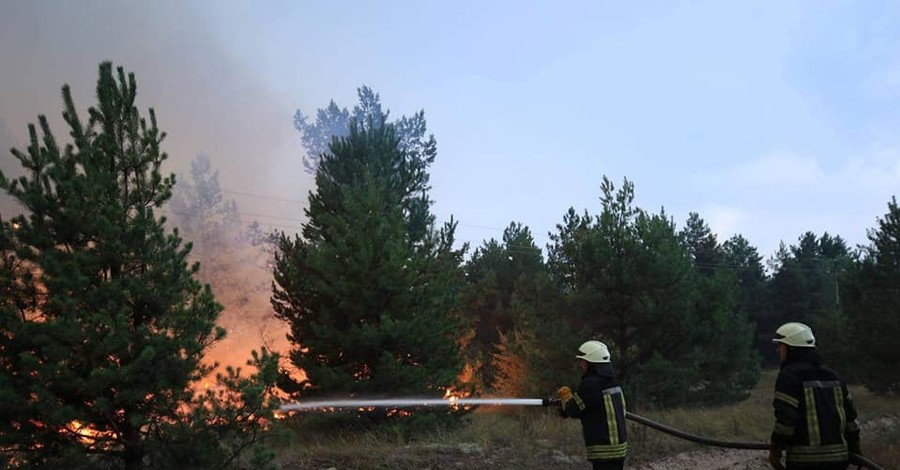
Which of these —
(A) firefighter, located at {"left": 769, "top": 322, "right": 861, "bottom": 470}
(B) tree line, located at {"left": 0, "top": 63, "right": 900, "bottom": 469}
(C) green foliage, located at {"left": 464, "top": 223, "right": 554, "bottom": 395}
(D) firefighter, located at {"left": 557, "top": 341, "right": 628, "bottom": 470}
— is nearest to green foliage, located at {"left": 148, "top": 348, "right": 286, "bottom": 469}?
(B) tree line, located at {"left": 0, "top": 63, "right": 900, "bottom": 469}

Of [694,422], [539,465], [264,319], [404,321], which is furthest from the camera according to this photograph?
[264,319]

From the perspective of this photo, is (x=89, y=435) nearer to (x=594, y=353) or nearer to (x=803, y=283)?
(x=594, y=353)

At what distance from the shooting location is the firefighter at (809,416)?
5.02 metres

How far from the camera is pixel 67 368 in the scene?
5.88 m

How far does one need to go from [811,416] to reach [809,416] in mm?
14

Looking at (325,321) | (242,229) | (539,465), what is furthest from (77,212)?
(242,229)

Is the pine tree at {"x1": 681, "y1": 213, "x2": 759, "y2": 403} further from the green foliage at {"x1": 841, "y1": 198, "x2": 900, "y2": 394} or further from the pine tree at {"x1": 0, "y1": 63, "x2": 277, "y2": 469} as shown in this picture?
the pine tree at {"x1": 0, "y1": 63, "x2": 277, "y2": 469}

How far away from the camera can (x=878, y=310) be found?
1962cm

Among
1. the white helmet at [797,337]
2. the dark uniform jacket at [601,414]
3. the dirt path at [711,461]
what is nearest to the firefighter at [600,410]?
the dark uniform jacket at [601,414]

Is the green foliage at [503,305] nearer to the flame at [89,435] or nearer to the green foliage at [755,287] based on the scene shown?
the flame at [89,435]

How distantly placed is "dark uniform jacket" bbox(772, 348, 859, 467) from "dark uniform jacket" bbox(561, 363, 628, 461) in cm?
130

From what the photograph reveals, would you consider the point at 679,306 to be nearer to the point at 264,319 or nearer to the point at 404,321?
the point at 404,321

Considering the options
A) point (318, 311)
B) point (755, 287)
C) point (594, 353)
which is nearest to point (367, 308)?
point (318, 311)

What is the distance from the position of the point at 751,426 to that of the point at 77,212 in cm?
1454
